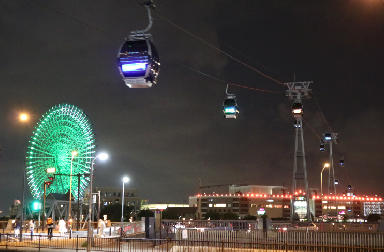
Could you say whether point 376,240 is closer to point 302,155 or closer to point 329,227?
point 329,227

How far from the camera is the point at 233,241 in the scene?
Result: 30281mm

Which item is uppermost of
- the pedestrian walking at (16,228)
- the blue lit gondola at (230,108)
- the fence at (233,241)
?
the blue lit gondola at (230,108)

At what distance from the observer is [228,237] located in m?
30.4

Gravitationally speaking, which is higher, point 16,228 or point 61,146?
point 61,146

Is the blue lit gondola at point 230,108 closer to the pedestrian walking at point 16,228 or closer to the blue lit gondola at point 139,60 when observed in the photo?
the blue lit gondola at point 139,60

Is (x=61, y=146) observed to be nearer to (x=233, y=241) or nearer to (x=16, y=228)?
(x=16, y=228)

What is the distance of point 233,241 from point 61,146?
42.4 m

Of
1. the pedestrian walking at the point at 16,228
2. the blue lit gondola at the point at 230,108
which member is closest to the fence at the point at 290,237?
the blue lit gondola at the point at 230,108

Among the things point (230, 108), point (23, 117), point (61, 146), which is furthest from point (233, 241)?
point (61, 146)

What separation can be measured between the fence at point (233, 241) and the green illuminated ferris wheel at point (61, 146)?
A: 3314 cm

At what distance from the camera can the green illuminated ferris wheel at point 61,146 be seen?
66.7 m

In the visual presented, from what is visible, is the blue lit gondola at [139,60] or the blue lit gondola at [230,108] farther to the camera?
the blue lit gondola at [230,108]

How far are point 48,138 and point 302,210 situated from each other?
34365 mm

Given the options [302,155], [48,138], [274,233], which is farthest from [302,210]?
[48,138]
